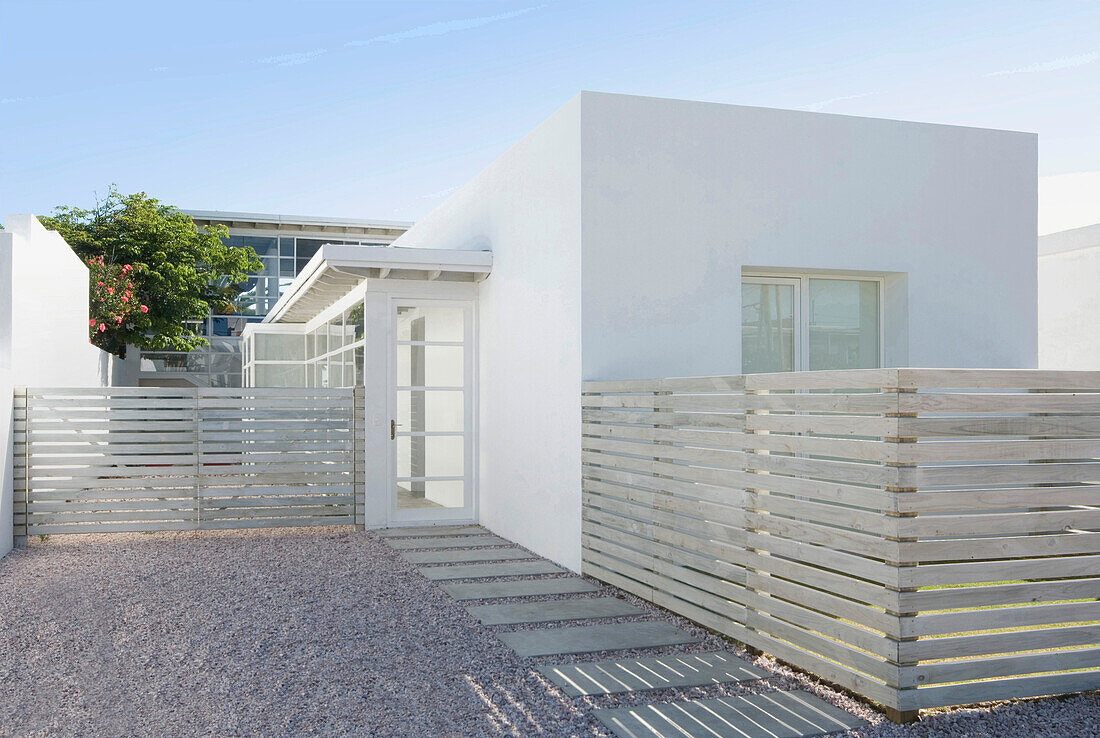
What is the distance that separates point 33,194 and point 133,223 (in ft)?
12.8

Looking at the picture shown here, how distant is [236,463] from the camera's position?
30.8ft

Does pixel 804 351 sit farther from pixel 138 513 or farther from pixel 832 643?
pixel 138 513

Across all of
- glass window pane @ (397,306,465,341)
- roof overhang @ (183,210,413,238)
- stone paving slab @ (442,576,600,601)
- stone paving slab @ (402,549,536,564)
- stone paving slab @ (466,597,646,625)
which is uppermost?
roof overhang @ (183,210,413,238)

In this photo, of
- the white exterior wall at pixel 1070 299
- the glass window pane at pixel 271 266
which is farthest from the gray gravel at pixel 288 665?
the glass window pane at pixel 271 266

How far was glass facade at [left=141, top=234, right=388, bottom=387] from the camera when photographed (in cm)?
2619

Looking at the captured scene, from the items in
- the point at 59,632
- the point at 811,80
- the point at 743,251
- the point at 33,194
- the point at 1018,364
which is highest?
the point at 33,194

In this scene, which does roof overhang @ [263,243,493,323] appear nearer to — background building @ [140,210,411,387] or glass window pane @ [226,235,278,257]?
background building @ [140,210,411,387]

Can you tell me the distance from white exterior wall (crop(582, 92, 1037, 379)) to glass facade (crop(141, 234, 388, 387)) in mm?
19418

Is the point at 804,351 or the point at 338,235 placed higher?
the point at 338,235

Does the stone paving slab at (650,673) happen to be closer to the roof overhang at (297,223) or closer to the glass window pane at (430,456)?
the glass window pane at (430,456)

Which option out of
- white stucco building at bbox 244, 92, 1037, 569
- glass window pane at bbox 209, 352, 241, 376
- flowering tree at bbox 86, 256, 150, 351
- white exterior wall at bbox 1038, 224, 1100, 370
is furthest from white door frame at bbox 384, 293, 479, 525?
glass window pane at bbox 209, 352, 241, 376

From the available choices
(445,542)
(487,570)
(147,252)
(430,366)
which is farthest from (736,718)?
(147,252)

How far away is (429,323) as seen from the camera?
31.8 ft

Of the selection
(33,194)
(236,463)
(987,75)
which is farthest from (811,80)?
(33,194)
